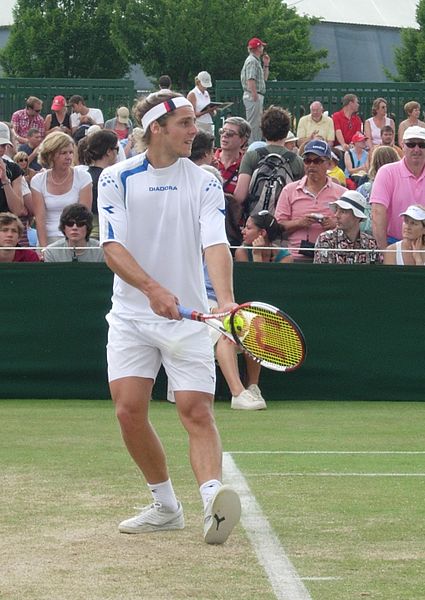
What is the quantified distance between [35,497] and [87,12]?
55.2 meters

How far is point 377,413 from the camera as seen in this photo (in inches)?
446

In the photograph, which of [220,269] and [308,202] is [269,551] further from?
[308,202]

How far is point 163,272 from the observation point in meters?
6.54

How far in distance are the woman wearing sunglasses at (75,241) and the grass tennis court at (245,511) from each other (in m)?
1.45

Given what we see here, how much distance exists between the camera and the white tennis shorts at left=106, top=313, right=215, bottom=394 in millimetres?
6527

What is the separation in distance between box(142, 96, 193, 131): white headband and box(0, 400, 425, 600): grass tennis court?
1.93 meters

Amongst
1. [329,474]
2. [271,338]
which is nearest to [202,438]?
[271,338]

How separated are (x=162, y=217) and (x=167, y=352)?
62 centimetres

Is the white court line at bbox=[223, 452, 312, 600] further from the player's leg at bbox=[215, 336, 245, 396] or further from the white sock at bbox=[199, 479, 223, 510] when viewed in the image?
the player's leg at bbox=[215, 336, 245, 396]

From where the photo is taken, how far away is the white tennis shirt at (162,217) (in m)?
6.49

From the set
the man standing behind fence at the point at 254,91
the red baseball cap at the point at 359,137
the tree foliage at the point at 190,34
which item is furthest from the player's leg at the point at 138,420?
the tree foliage at the point at 190,34

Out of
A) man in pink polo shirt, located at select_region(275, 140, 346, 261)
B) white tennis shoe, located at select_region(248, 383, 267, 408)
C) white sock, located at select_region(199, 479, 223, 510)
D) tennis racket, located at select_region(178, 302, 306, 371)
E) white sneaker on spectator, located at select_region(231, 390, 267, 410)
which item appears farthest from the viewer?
man in pink polo shirt, located at select_region(275, 140, 346, 261)

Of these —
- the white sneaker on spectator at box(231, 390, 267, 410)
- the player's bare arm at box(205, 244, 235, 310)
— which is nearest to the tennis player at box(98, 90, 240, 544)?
the player's bare arm at box(205, 244, 235, 310)

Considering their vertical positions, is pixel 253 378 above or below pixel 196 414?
below
